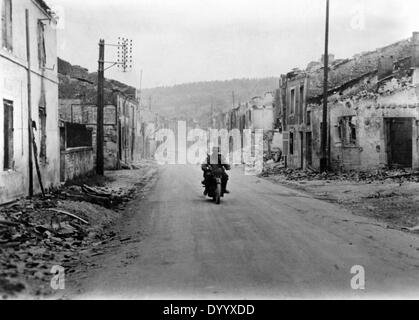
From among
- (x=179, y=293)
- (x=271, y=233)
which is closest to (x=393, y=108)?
(x=271, y=233)

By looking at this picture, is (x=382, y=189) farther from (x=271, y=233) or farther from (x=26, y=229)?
(x=26, y=229)

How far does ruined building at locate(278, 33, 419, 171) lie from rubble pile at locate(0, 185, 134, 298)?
613 inches

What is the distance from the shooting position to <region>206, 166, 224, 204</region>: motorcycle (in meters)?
15.8

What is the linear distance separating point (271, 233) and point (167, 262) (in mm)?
3028

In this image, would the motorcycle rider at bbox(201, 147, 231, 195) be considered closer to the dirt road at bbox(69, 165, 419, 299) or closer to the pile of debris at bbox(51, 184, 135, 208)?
the dirt road at bbox(69, 165, 419, 299)

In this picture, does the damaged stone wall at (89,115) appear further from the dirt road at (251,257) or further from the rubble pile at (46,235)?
the dirt road at (251,257)

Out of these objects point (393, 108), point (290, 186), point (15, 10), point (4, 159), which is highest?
point (15, 10)

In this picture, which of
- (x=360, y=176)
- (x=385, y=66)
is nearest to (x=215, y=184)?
(x=360, y=176)

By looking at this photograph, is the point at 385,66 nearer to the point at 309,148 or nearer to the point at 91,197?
the point at 309,148

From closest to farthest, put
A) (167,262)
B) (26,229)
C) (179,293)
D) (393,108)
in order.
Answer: (179,293), (167,262), (26,229), (393,108)

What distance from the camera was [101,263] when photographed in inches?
334

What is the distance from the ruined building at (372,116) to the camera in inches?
1031

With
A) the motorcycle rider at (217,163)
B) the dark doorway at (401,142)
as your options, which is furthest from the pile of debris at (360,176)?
the motorcycle rider at (217,163)

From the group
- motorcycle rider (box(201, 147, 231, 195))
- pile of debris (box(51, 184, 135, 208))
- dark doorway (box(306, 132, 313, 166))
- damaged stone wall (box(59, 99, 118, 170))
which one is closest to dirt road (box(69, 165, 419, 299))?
motorcycle rider (box(201, 147, 231, 195))
